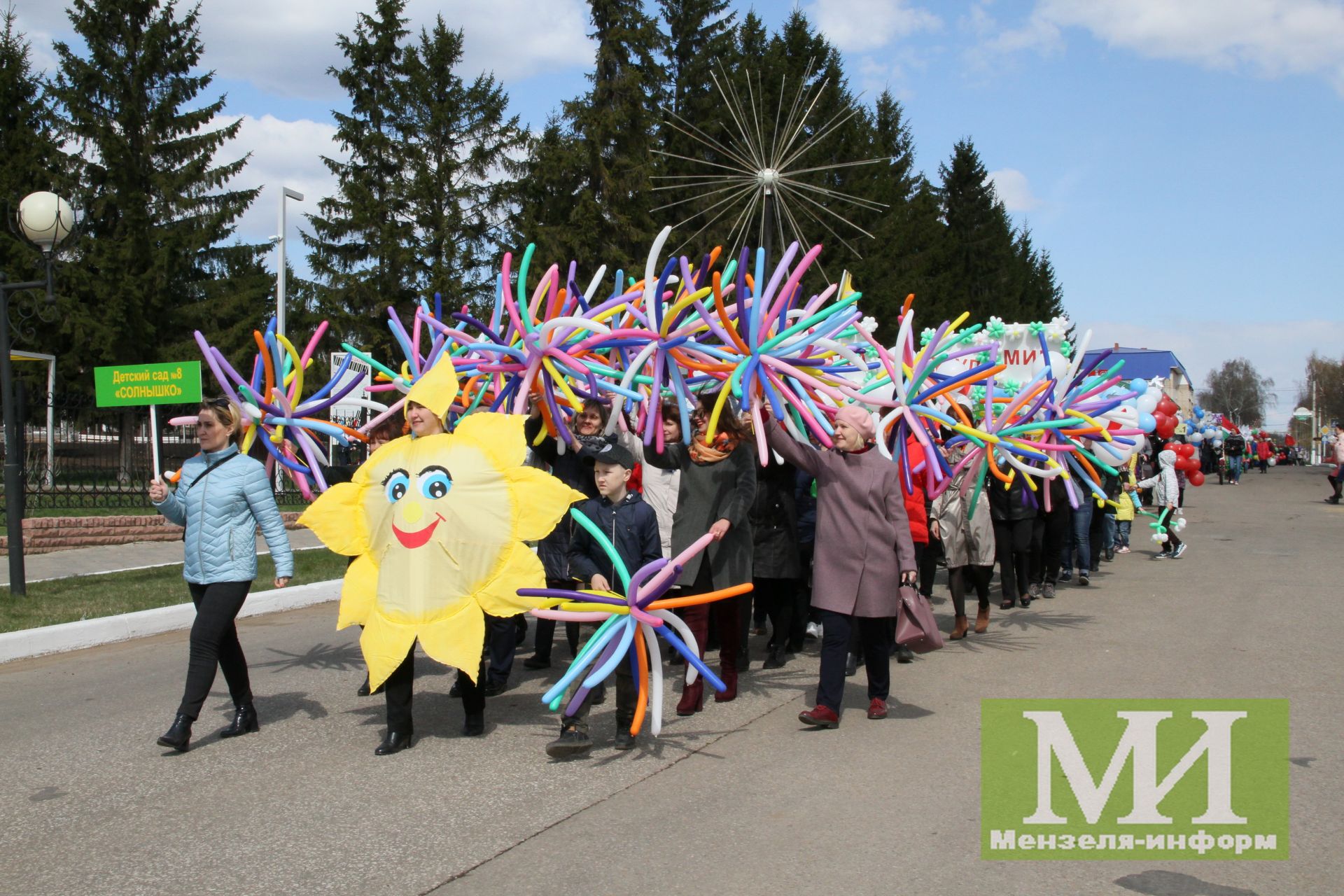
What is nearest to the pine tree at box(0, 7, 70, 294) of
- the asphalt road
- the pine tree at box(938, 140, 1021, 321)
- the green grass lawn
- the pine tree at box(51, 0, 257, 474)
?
the pine tree at box(51, 0, 257, 474)

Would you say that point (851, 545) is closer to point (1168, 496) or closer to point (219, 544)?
point (219, 544)

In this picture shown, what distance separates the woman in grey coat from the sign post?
277 inches

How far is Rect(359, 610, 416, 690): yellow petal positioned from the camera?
5.10 meters

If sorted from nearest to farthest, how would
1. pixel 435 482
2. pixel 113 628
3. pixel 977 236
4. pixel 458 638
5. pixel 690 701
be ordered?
pixel 458 638, pixel 435 482, pixel 690 701, pixel 113 628, pixel 977 236

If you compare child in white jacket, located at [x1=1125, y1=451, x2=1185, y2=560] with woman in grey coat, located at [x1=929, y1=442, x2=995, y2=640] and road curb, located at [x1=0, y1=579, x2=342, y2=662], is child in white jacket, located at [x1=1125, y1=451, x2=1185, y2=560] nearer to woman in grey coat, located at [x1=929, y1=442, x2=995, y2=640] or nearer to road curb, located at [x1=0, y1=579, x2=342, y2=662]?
woman in grey coat, located at [x1=929, y1=442, x2=995, y2=640]

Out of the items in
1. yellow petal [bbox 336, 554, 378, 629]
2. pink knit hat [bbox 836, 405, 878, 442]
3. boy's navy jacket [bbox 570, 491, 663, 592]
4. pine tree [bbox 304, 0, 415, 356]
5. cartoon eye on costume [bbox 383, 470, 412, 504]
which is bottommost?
yellow petal [bbox 336, 554, 378, 629]

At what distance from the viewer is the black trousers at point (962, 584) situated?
830 cm

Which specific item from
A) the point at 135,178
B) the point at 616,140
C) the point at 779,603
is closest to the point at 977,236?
the point at 616,140

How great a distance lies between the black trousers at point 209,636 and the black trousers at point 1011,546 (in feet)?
20.6

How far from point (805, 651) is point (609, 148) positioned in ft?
75.2

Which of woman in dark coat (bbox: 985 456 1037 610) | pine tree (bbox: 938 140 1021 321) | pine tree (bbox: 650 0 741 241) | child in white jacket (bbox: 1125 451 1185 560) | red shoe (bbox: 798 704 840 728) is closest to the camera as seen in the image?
red shoe (bbox: 798 704 840 728)

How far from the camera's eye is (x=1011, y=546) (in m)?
9.60

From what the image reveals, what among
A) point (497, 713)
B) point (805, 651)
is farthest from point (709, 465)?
point (805, 651)

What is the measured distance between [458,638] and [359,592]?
570mm
